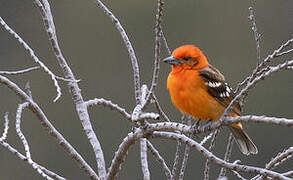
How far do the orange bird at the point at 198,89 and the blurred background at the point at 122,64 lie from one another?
13910 millimetres

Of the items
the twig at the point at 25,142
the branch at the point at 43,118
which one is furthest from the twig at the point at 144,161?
the twig at the point at 25,142

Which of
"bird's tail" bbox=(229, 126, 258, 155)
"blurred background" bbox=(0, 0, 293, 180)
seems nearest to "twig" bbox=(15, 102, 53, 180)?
"bird's tail" bbox=(229, 126, 258, 155)

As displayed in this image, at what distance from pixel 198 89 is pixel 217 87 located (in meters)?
0.28

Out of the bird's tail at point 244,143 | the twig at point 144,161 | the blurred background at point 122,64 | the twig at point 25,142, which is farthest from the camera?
the blurred background at point 122,64

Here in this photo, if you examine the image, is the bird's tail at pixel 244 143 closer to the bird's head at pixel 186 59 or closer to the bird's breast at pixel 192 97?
the bird's breast at pixel 192 97

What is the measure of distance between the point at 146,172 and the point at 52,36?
1.04 m

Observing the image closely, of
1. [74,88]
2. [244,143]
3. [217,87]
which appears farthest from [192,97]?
[74,88]

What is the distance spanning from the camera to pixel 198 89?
561cm

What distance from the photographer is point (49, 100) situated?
23.5 meters

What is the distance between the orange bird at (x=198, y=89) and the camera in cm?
551

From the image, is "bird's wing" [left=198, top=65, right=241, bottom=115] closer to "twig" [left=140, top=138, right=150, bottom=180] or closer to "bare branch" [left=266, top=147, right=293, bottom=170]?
"twig" [left=140, top=138, right=150, bottom=180]

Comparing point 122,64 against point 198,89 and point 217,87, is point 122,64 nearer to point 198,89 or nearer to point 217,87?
point 217,87

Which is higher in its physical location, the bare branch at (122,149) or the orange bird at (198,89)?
the orange bird at (198,89)

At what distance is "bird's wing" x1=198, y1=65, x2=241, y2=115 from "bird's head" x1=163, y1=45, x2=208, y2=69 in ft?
0.27
